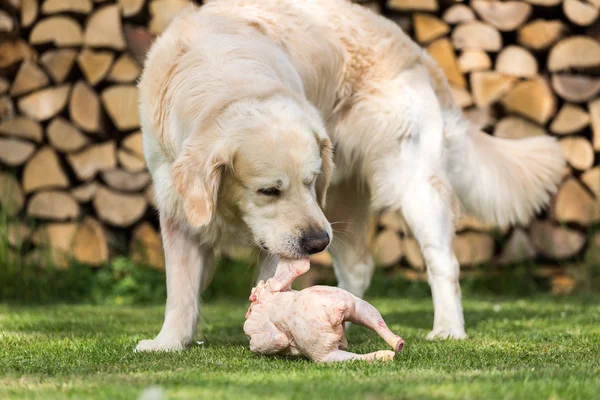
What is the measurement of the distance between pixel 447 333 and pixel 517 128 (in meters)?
2.41

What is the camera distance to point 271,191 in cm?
250

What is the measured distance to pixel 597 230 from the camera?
5145 mm

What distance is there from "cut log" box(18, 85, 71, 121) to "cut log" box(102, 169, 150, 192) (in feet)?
1.58

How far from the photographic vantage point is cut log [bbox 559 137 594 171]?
5102 mm

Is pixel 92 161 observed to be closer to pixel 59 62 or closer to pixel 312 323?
pixel 59 62

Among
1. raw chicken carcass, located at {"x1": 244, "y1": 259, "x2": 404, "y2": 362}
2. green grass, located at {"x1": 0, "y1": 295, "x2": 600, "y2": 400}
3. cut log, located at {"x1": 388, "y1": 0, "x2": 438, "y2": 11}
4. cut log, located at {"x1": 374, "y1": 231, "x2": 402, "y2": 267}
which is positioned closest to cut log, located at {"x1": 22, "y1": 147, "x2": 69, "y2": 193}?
green grass, located at {"x1": 0, "y1": 295, "x2": 600, "y2": 400}

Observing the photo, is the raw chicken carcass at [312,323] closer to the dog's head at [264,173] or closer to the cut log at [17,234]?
the dog's head at [264,173]

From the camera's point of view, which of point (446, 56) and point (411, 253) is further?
point (411, 253)

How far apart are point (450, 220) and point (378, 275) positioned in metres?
2.00

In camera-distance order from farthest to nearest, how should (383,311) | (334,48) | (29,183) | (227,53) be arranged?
(29,183)
(383,311)
(334,48)
(227,53)

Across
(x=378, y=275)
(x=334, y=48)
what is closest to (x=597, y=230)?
(x=378, y=275)

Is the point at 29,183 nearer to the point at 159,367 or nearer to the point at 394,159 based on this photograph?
the point at 394,159

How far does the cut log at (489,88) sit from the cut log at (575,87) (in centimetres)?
29

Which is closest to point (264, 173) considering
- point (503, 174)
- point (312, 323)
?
point (312, 323)
